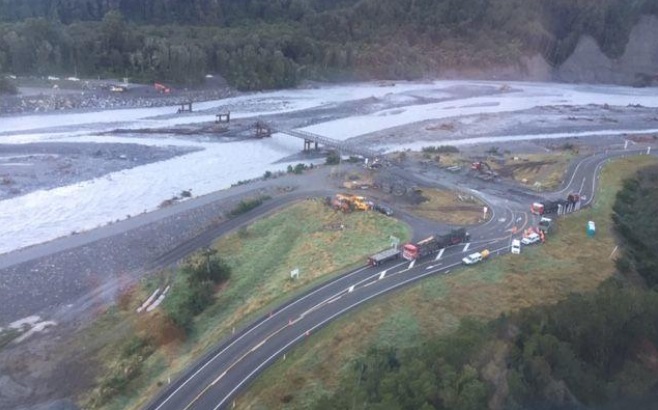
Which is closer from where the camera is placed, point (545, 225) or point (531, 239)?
point (531, 239)

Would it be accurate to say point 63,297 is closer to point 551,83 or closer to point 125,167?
point 125,167

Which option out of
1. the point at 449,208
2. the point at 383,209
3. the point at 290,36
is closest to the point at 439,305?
the point at 383,209

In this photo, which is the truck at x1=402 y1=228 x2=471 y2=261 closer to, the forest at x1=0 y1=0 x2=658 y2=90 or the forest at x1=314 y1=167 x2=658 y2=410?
the forest at x1=314 y1=167 x2=658 y2=410

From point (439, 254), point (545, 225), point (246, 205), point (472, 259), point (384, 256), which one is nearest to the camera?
point (472, 259)

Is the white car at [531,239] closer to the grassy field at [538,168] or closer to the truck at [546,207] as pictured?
the truck at [546,207]

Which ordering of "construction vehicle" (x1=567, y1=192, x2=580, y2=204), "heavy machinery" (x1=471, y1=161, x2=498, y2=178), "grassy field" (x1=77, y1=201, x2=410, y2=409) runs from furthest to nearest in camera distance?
"heavy machinery" (x1=471, y1=161, x2=498, y2=178) < "construction vehicle" (x1=567, y1=192, x2=580, y2=204) < "grassy field" (x1=77, y1=201, x2=410, y2=409)

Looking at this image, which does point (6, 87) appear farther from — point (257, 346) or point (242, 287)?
point (257, 346)

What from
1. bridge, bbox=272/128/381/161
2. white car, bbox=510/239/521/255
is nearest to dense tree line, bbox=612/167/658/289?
white car, bbox=510/239/521/255
